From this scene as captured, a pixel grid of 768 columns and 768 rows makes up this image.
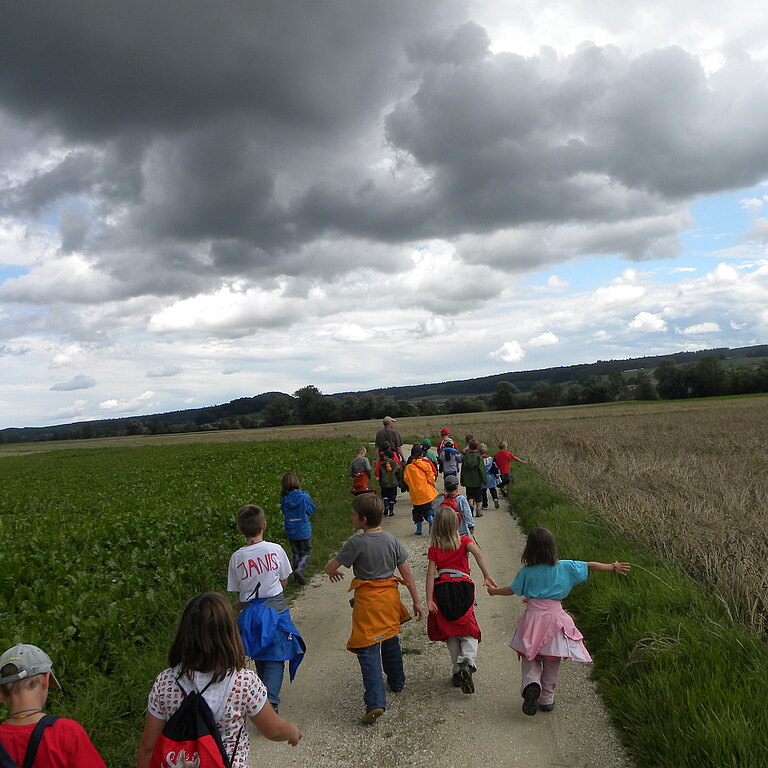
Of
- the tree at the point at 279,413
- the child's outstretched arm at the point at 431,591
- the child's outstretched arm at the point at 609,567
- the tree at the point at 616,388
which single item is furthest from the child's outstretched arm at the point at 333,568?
the tree at the point at 279,413

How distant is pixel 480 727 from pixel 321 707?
135cm

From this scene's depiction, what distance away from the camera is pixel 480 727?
14.0ft

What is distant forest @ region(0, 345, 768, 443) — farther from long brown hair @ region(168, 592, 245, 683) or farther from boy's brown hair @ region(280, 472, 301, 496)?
long brown hair @ region(168, 592, 245, 683)

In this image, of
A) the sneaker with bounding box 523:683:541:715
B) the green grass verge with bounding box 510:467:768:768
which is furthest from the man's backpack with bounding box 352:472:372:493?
the sneaker with bounding box 523:683:541:715

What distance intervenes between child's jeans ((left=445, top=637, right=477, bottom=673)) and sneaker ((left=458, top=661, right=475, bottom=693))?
38 millimetres

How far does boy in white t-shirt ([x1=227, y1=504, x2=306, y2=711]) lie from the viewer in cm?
445

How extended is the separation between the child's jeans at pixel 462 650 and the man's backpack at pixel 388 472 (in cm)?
776

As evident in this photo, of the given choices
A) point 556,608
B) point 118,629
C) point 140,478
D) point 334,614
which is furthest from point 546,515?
point 140,478

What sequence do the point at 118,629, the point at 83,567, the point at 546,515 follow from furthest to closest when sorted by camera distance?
1. the point at 546,515
2. the point at 83,567
3. the point at 118,629

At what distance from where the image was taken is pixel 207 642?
263 centimetres

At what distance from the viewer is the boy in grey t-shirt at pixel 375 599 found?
14.9 feet

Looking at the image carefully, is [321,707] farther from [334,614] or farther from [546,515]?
[546,515]

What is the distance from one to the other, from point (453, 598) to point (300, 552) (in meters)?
4.42

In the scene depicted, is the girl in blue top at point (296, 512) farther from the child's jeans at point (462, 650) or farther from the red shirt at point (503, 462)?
the red shirt at point (503, 462)
